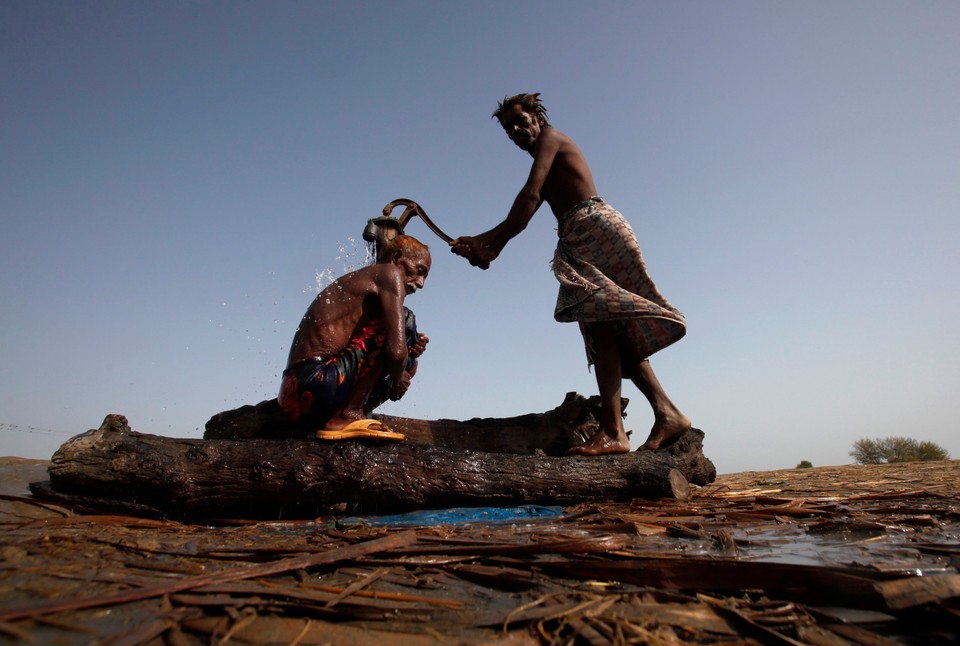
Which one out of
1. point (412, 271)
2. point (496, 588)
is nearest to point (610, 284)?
point (412, 271)

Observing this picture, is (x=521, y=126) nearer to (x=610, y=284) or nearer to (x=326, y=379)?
(x=610, y=284)

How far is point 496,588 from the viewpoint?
154 centimetres

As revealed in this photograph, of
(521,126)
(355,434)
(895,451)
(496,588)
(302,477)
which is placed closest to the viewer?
(496,588)

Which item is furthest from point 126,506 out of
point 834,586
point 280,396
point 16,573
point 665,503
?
point 834,586

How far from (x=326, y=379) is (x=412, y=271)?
1217 millimetres

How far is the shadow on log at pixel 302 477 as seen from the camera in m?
3.16

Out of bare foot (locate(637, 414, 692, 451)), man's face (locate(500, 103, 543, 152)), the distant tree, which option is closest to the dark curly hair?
man's face (locate(500, 103, 543, 152))

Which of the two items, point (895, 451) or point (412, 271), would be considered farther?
point (895, 451)

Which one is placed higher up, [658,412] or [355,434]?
[658,412]

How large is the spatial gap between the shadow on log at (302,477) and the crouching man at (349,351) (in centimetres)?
36

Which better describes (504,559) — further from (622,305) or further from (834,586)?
(622,305)

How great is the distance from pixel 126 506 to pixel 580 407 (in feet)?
11.2

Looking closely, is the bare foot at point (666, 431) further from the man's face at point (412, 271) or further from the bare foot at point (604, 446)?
the man's face at point (412, 271)

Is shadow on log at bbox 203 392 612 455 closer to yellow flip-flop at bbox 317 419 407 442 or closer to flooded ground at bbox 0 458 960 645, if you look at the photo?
yellow flip-flop at bbox 317 419 407 442
